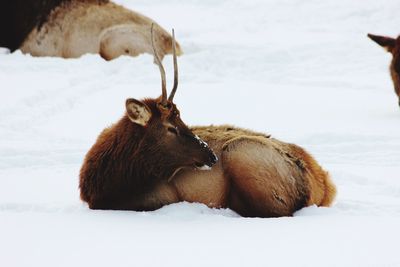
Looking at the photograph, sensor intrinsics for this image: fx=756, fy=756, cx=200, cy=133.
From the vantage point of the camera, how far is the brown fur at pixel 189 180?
17.8ft

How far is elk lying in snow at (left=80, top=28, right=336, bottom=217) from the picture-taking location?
5.42 metres

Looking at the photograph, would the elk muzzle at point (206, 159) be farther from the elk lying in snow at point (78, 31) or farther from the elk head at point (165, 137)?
the elk lying in snow at point (78, 31)

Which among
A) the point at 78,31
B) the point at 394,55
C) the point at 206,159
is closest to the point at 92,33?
the point at 78,31

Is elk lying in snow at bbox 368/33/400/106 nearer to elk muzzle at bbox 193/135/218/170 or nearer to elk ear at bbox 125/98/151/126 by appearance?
elk muzzle at bbox 193/135/218/170

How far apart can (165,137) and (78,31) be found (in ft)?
29.5

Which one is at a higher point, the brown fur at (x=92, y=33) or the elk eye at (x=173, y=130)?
the elk eye at (x=173, y=130)

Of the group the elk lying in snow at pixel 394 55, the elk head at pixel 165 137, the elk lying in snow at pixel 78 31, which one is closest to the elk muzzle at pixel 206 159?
the elk head at pixel 165 137

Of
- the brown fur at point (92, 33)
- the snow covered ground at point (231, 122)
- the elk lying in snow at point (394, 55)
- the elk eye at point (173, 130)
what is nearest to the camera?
the snow covered ground at point (231, 122)

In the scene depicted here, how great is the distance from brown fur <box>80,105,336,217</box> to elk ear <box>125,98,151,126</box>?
6 centimetres

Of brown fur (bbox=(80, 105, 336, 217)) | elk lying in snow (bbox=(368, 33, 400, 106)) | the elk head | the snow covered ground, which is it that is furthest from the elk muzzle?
elk lying in snow (bbox=(368, 33, 400, 106))

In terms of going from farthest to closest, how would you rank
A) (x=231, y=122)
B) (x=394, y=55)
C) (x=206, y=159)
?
(x=394, y=55) → (x=231, y=122) → (x=206, y=159)

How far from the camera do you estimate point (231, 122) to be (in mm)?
9195

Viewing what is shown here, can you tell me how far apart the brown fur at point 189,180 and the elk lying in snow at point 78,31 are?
8039 millimetres

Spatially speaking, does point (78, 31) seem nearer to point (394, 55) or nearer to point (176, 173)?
point (394, 55)
